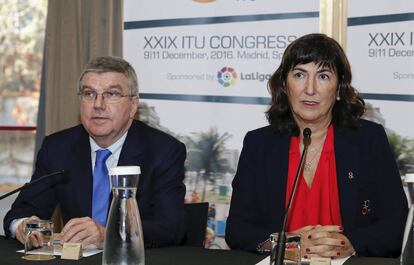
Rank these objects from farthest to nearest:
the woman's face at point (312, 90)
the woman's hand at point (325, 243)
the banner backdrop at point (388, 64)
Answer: the banner backdrop at point (388, 64) → the woman's face at point (312, 90) → the woman's hand at point (325, 243)

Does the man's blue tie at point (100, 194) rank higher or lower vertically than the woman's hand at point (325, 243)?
higher

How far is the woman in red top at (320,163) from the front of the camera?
3.06m

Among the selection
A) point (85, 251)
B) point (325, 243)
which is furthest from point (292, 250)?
point (85, 251)

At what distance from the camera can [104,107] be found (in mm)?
3125

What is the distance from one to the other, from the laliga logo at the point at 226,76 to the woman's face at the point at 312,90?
148cm

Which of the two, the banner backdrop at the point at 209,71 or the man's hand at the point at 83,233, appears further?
the banner backdrop at the point at 209,71

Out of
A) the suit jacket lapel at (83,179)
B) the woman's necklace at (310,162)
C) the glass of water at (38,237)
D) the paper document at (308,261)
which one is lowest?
the paper document at (308,261)

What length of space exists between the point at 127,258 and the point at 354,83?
2704 mm

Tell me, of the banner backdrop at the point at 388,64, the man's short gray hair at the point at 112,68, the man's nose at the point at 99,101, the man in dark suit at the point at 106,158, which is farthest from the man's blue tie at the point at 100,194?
the banner backdrop at the point at 388,64

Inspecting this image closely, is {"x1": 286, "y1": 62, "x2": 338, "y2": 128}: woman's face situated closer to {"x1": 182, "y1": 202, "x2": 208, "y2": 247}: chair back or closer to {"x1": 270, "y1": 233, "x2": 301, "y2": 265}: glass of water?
{"x1": 182, "y1": 202, "x2": 208, "y2": 247}: chair back

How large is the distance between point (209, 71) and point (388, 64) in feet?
3.80

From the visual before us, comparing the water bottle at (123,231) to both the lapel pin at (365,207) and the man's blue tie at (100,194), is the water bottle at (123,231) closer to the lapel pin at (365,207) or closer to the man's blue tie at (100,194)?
the man's blue tie at (100,194)

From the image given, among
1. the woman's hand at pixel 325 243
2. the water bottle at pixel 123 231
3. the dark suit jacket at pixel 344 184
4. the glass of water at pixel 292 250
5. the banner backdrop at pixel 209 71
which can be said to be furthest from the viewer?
the banner backdrop at pixel 209 71

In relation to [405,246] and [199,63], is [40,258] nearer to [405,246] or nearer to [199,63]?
[405,246]
